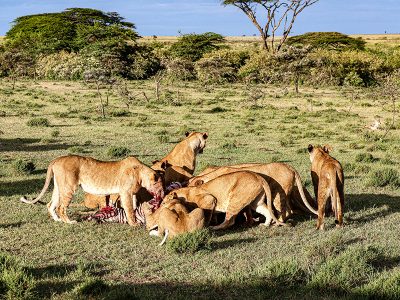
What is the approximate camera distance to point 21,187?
1277 cm

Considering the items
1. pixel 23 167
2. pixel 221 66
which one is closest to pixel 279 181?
pixel 23 167

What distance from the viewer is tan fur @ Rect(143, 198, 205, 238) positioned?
Answer: 7.87 metres

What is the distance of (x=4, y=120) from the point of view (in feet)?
89.6

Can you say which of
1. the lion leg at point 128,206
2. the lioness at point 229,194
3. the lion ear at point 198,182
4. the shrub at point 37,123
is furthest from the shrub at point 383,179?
the shrub at point 37,123

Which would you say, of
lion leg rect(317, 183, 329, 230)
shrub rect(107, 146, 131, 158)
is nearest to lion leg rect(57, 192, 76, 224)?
lion leg rect(317, 183, 329, 230)

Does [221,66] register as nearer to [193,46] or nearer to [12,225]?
[193,46]

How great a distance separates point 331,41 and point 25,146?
6510 cm

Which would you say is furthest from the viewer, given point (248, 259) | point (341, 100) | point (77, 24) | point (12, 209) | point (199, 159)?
point (77, 24)

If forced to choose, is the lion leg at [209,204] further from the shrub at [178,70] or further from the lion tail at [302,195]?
the shrub at [178,70]

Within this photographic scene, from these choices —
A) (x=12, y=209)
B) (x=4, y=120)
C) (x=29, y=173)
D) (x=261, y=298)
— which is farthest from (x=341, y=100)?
(x=261, y=298)

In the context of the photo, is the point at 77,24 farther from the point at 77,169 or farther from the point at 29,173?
the point at 77,169

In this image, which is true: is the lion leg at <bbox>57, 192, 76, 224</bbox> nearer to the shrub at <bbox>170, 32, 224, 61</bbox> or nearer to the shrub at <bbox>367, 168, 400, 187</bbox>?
the shrub at <bbox>367, 168, 400, 187</bbox>

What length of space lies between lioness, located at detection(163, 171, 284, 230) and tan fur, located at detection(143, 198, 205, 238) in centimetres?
33

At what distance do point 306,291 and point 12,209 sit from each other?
20.7 feet
